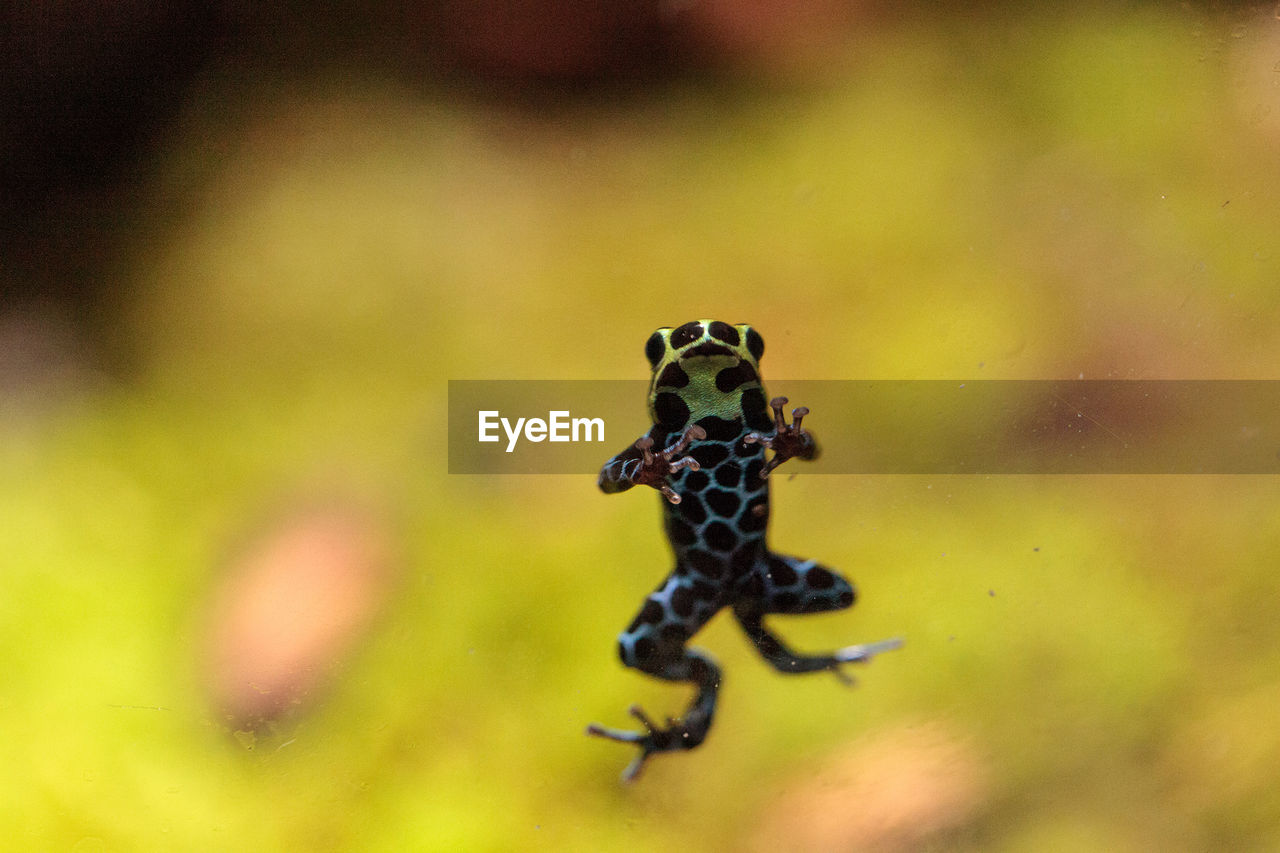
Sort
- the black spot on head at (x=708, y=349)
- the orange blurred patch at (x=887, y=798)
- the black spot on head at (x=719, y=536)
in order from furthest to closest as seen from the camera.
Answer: the orange blurred patch at (x=887, y=798) < the black spot on head at (x=719, y=536) < the black spot on head at (x=708, y=349)

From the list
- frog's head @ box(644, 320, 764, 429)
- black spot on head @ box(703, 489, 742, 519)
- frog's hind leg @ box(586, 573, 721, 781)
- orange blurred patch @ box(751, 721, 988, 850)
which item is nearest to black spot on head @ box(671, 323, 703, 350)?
frog's head @ box(644, 320, 764, 429)

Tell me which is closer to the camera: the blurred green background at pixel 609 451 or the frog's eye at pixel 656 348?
the frog's eye at pixel 656 348

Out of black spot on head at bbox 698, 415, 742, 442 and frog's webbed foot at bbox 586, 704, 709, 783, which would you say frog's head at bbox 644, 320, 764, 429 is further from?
frog's webbed foot at bbox 586, 704, 709, 783

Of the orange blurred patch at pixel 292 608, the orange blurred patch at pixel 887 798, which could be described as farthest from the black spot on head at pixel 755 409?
the orange blurred patch at pixel 292 608

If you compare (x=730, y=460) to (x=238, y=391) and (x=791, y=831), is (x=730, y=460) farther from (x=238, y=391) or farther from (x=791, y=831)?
(x=238, y=391)

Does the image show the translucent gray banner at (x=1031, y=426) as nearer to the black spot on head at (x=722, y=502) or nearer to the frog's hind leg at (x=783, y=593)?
the frog's hind leg at (x=783, y=593)
